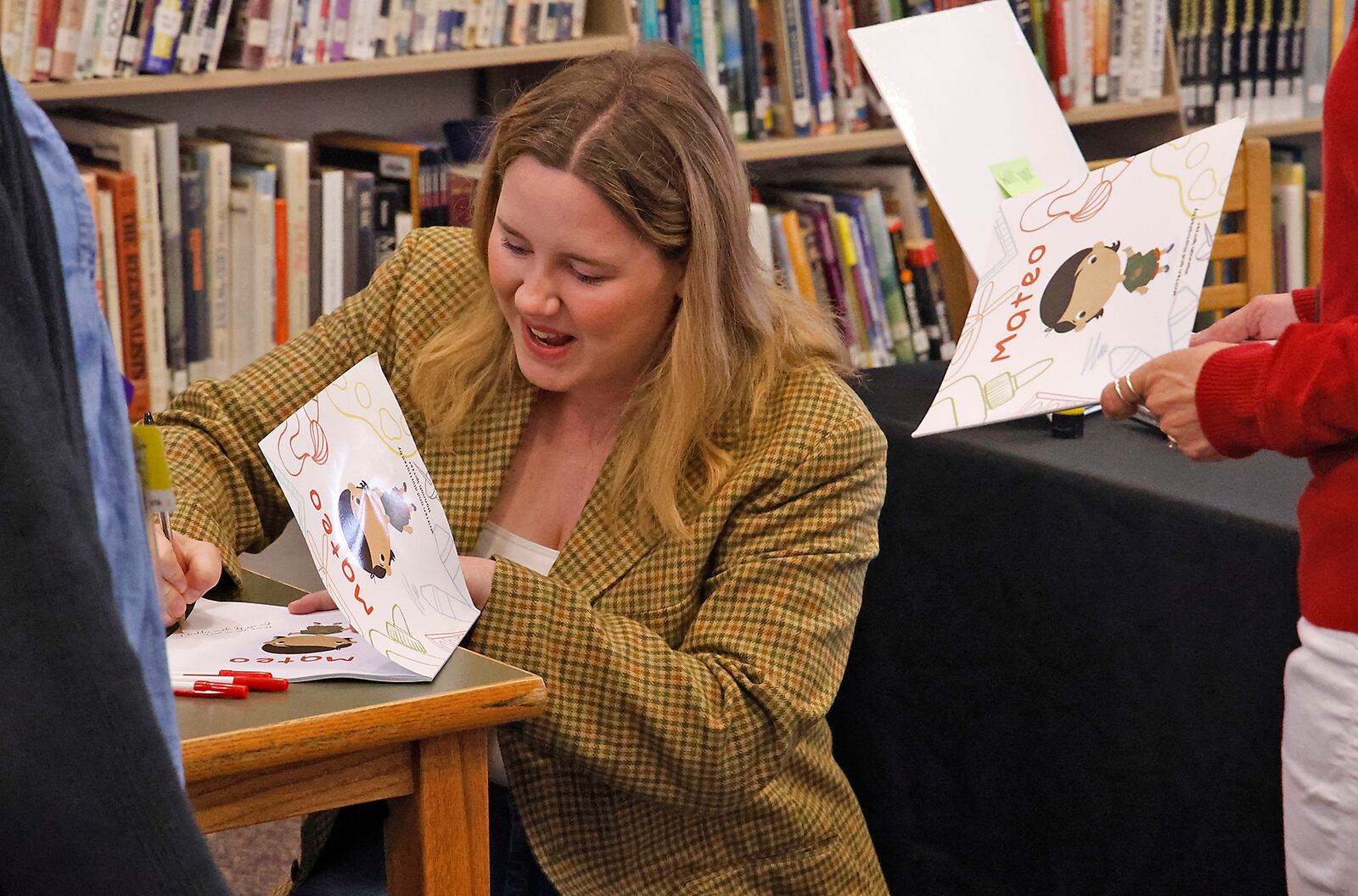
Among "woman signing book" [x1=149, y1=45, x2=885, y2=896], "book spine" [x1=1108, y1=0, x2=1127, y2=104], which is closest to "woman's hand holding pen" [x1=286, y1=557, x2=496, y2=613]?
"woman signing book" [x1=149, y1=45, x2=885, y2=896]

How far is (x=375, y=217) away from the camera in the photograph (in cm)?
245

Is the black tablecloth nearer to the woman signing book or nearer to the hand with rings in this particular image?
the hand with rings

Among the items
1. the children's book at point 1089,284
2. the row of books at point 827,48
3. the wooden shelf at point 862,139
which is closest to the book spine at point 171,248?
the row of books at point 827,48

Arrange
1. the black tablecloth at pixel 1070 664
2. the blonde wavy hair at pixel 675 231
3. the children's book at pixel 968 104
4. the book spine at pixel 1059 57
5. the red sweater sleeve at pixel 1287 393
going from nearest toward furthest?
the red sweater sleeve at pixel 1287 393 < the blonde wavy hair at pixel 675 231 < the black tablecloth at pixel 1070 664 < the children's book at pixel 968 104 < the book spine at pixel 1059 57

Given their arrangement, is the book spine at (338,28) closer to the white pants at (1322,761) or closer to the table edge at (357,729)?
the table edge at (357,729)

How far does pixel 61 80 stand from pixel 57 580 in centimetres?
179

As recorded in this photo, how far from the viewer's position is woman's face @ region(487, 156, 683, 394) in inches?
55.8

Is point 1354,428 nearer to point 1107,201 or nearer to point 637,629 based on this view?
point 1107,201

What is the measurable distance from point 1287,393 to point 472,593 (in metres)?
0.69

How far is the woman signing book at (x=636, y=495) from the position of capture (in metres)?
1.29

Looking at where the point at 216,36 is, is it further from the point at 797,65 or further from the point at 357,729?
the point at 357,729

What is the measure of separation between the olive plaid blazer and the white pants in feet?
1.31

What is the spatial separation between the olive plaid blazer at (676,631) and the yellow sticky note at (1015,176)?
0.63 metres

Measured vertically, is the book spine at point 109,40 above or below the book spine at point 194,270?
above
